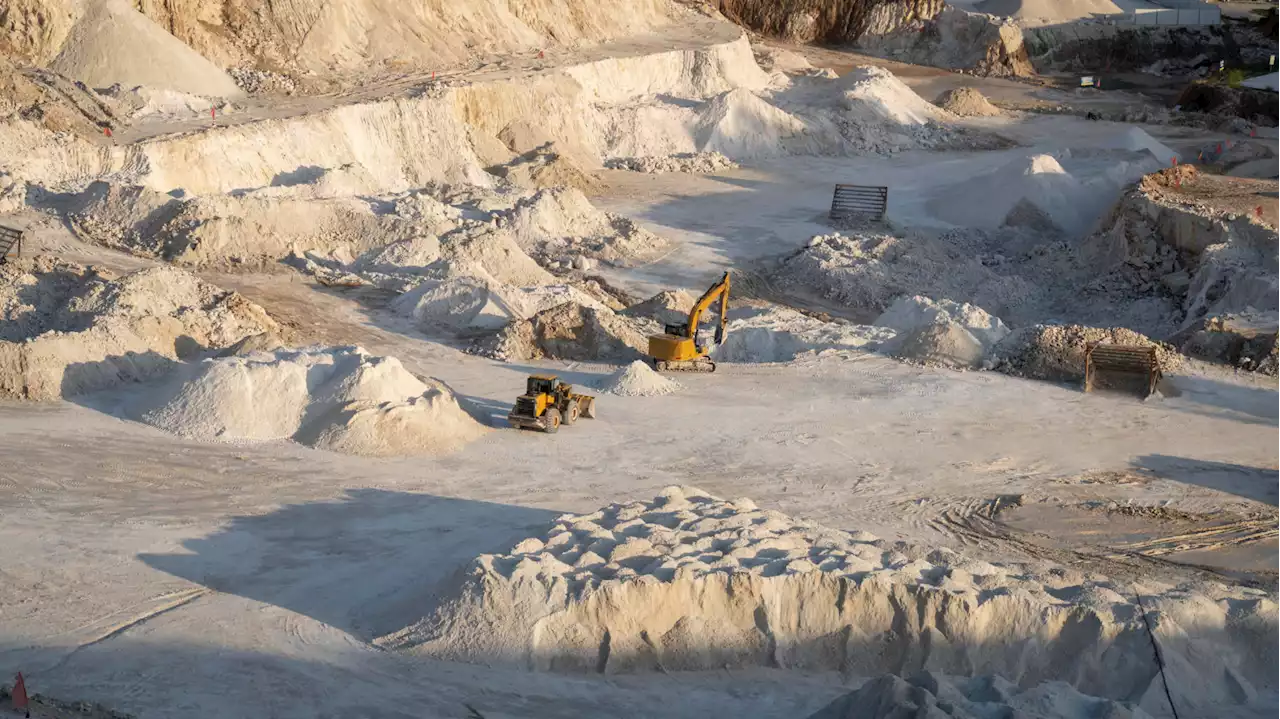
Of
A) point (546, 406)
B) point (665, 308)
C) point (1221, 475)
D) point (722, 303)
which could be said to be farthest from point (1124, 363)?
point (546, 406)

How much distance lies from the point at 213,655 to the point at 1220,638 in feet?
27.2

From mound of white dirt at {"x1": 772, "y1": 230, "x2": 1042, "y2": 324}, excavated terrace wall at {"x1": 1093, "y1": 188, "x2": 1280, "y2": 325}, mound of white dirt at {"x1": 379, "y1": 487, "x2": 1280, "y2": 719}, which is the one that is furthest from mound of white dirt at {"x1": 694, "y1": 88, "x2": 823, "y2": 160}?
mound of white dirt at {"x1": 379, "y1": 487, "x2": 1280, "y2": 719}

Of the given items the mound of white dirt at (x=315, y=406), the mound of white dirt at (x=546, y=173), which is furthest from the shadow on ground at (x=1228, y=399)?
the mound of white dirt at (x=546, y=173)

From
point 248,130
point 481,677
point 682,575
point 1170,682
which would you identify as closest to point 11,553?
point 481,677

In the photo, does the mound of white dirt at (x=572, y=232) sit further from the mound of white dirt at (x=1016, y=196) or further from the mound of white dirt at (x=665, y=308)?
the mound of white dirt at (x=1016, y=196)

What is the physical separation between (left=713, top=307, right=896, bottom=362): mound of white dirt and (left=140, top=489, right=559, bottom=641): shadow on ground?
755 cm

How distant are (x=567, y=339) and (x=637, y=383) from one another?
7.37 ft

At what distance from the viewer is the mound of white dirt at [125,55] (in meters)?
29.1

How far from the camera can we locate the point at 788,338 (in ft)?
72.4

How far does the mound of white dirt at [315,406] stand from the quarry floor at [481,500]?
31 centimetres

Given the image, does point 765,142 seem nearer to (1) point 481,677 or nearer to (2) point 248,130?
(2) point 248,130

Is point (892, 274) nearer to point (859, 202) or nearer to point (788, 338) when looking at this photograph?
point (859, 202)

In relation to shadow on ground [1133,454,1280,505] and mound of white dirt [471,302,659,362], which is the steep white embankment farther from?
shadow on ground [1133,454,1280,505]

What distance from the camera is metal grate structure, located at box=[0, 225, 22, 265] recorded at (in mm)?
21444
